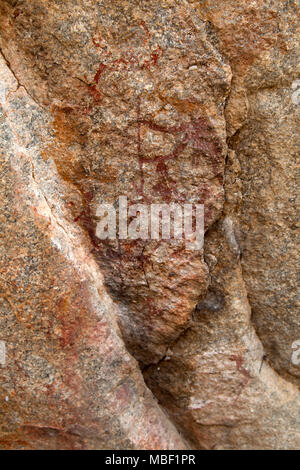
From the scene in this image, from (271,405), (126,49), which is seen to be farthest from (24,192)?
(271,405)

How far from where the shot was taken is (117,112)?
4.17 ft

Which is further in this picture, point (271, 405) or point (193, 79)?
point (271, 405)

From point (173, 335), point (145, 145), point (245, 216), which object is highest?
point (145, 145)

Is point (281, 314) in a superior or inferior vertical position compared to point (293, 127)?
inferior

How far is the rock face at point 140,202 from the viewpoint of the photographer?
1.22 m

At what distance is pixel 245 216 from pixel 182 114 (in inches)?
18.1

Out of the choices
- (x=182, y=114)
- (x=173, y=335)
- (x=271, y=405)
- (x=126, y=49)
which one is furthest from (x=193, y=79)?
(x=271, y=405)

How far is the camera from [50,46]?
4.00 ft

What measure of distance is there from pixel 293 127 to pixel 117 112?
0.59 meters

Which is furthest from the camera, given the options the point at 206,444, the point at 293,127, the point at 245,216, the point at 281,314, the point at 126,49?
the point at 206,444

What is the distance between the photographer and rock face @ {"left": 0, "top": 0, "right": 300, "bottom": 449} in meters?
1.22

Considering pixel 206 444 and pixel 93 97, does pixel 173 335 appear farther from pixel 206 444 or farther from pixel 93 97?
pixel 93 97

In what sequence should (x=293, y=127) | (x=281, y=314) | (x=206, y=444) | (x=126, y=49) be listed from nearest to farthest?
(x=126, y=49), (x=293, y=127), (x=281, y=314), (x=206, y=444)

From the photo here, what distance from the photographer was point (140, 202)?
1.37 m
